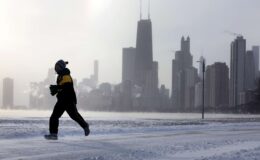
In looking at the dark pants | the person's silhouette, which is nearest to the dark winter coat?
the person's silhouette

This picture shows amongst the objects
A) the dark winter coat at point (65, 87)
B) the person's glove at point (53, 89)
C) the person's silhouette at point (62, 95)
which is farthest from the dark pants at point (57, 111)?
the person's glove at point (53, 89)

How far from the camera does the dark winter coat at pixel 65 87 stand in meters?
12.5

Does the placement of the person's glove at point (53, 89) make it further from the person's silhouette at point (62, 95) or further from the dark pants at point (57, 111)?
the dark pants at point (57, 111)

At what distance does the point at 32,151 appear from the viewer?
1003cm

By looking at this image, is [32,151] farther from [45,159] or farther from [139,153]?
[139,153]

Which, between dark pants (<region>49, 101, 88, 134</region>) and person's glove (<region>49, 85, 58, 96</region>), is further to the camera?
dark pants (<region>49, 101, 88, 134</region>)

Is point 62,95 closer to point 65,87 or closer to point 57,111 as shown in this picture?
point 65,87

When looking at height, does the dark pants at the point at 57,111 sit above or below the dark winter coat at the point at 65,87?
below

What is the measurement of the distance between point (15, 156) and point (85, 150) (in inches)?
64.5

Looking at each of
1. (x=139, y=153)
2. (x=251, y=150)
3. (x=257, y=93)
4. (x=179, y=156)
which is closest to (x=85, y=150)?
(x=139, y=153)

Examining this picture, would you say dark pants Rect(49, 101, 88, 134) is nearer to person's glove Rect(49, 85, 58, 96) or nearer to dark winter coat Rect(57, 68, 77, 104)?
dark winter coat Rect(57, 68, 77, 104)

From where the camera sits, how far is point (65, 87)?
12555 mm

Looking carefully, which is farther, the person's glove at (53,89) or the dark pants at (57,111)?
the dark pants at (57,111)

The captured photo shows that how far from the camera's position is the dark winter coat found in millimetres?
12478
